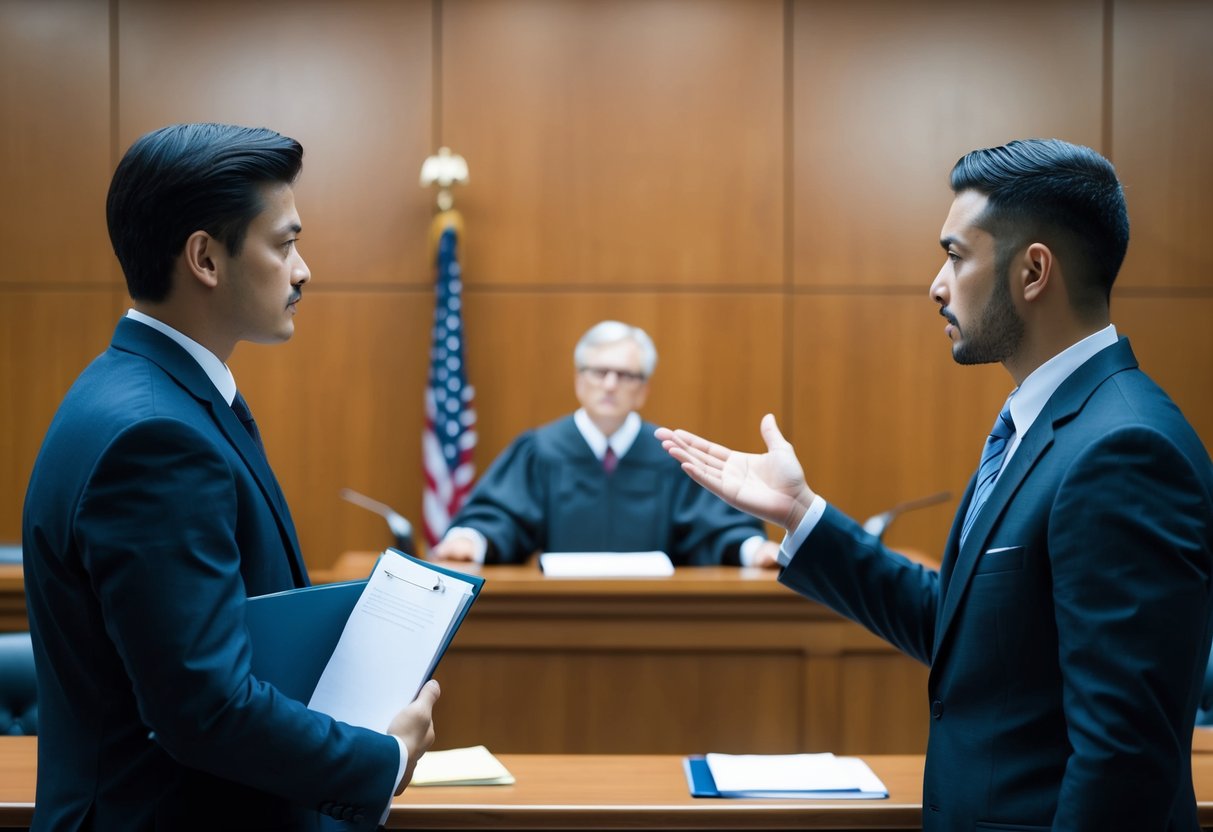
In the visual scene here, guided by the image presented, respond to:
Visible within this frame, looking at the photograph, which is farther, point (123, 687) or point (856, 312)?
point (856, 312)

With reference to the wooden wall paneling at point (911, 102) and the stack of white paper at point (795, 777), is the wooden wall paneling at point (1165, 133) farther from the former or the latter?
the stack of white paper at point (795, 777)

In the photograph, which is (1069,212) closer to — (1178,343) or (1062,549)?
(1062,549)

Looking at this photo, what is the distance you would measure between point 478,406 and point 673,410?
1.03 m

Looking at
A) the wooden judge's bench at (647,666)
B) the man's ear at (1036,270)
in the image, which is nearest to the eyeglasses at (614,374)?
the wooden judge's bench at (647,666)

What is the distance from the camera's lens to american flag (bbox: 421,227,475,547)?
5.60 meters

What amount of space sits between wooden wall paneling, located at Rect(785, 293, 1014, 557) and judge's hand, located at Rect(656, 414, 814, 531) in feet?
12.9

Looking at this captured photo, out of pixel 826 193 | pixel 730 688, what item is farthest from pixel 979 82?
pixel 730 688

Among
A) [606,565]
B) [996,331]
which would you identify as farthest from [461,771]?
[606,565]

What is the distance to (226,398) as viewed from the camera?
1.65 m

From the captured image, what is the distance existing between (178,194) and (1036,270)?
124 centimetres

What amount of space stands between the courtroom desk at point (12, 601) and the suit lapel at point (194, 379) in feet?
8.29

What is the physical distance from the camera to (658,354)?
19.7 ft

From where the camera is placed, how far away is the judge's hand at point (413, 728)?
1591mm

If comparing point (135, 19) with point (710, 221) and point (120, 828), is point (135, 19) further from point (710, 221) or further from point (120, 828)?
point (120, 828)
